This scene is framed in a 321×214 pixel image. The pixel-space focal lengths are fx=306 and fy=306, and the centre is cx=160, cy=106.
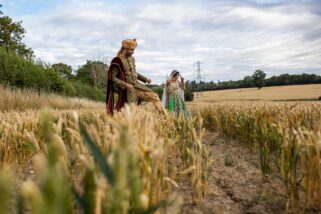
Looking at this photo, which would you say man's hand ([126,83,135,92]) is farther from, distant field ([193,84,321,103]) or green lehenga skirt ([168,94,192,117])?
distant field ([193,84,321,103])

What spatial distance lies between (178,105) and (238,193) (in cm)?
550

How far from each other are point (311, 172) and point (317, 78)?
4990cm

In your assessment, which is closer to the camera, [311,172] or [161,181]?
[161,181]

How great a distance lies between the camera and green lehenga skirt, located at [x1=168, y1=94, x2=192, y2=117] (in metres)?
7.86

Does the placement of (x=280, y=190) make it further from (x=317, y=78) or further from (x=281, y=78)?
(x=281, y=78)

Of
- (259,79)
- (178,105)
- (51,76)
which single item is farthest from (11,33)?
(259,79)

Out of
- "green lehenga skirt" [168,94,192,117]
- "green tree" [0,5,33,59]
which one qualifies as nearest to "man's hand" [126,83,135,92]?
"green lehenga skirt" [168,94,192,117]

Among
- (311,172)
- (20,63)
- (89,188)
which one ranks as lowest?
(311,172)

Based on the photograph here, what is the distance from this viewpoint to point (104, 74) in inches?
1809

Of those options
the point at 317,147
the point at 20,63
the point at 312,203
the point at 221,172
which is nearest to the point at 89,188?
the point at 317,147

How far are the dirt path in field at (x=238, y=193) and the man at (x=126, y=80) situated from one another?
273cm

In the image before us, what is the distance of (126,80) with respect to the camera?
6.00m

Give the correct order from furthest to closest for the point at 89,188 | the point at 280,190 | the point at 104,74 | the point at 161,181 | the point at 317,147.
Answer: the point at 104,74 < the point at 280,190 < the point at 317,147 < the point at 161,181 < the point at 89,188

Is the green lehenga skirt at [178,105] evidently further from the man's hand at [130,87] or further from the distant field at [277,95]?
the distant field at [277,95]
